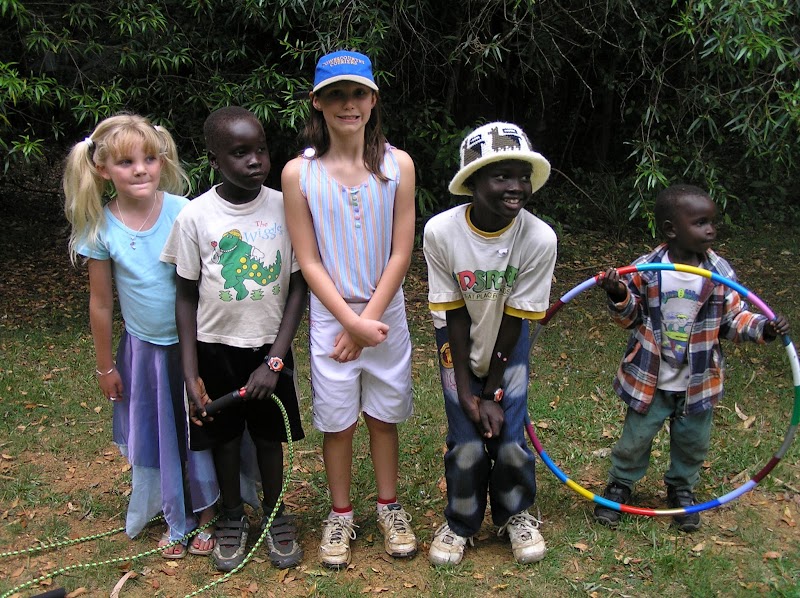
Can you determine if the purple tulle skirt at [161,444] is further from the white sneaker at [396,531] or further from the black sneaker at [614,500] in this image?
the black sneaker at [614,500]

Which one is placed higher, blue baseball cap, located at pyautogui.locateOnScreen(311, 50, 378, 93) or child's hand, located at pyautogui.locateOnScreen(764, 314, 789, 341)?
blue baseball cap, located at pyautogui.locateOnScreen(311, 50, 378, 93)

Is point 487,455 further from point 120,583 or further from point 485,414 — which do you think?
point 120,583

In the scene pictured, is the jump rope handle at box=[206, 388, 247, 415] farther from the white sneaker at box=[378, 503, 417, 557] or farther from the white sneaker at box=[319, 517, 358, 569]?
the white sneaker at box=[378, 503, 417, 557]

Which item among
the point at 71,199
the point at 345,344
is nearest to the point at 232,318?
the point at 345,344

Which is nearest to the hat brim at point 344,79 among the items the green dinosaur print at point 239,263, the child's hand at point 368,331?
the green dinosaur print at point 239,263

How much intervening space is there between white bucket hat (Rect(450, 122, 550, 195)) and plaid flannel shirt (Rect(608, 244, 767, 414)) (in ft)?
2.20

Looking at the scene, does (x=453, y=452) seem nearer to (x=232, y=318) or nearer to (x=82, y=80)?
(x=232, y=318)

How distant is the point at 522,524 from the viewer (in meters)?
3.42

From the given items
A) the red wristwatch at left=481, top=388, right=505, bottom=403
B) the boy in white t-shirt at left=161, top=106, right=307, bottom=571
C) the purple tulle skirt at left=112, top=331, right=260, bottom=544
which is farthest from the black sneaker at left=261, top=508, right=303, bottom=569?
the red wristwatch at left=481, top=388, right=505, bottom=403

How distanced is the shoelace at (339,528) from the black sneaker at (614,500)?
1.12m

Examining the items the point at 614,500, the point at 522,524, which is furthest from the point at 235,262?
the point at 614,500

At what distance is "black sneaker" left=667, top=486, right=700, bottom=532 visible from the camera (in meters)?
3.55

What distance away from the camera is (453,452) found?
10.8 ft

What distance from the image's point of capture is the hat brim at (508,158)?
114 inches
